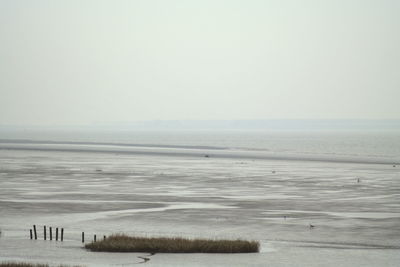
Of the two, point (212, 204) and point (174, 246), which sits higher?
point (174, 246)

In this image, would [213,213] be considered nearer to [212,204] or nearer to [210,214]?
[210,214]

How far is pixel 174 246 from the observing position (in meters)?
35.2

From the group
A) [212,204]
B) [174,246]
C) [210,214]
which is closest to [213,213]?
[210,214]

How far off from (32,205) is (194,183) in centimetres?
2318

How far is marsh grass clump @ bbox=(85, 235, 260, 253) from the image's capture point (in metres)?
35.0

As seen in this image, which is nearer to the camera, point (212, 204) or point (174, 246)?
point (174, 246)

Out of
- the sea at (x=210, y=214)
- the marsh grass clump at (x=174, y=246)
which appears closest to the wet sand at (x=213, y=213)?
the sea at (x=210, y=214)

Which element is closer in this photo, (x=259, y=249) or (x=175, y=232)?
(x=259, y=249)

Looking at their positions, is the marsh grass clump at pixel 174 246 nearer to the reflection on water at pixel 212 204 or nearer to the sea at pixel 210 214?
the sea at pixel 210 214

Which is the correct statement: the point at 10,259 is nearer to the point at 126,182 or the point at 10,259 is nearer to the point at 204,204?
the point at 204,204

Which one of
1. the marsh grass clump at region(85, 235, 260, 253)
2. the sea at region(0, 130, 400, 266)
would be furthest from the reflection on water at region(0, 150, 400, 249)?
the marsh grass clump at region(85, 235, 260, 253)

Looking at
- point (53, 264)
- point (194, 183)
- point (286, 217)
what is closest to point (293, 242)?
point (286, 217)

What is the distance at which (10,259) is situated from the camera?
3167 cm

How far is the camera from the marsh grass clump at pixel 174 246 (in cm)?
3500
